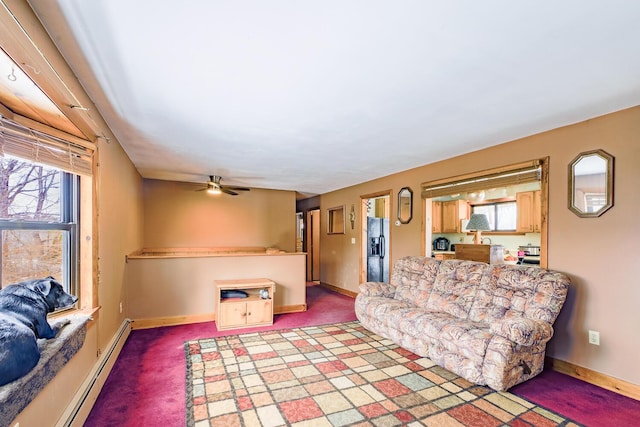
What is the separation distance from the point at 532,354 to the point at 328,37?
9.70 ft

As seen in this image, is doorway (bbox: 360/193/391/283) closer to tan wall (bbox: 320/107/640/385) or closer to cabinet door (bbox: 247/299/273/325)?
cabinet door (bbox: 247/299/273/325)

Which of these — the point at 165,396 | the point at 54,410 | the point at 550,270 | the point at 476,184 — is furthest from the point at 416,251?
the point at 54,410

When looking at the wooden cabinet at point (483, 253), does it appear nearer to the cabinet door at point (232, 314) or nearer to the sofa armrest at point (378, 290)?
the sofa armrest at point (378, 290)

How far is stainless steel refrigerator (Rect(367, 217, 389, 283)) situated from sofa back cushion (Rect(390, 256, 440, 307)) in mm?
1883

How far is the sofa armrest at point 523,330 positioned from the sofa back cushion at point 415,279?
1172 mm

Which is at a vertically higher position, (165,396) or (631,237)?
(631,237)

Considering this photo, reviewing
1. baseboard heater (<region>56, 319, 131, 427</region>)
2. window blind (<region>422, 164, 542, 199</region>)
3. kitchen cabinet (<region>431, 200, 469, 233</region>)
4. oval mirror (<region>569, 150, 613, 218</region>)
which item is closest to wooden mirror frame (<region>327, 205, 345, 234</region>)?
kitchen cabinet (<region>431, 200, 469, 233</region>)

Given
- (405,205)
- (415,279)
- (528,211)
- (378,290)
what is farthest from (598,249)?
(528,211)

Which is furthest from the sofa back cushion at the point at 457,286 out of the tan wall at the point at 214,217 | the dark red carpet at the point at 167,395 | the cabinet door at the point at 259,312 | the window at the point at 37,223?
the tan wall at the point at 214,217

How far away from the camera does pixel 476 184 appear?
376 centimetres

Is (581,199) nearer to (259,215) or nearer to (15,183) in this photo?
(15,183)

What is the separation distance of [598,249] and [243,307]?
3964 millimetres

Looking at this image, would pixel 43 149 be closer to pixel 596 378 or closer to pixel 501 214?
pixel 596 378

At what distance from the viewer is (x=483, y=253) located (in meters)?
4.32
